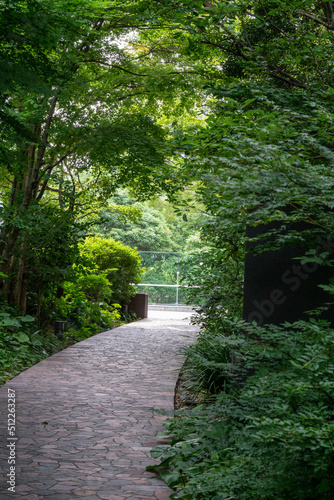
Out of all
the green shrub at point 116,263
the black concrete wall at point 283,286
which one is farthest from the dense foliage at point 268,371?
the green shrub at point 116,263

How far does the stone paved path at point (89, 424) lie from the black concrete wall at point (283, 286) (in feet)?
4.75

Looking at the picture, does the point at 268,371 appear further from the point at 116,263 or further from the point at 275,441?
the point at 116,263

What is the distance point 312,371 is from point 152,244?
26345 millimetres

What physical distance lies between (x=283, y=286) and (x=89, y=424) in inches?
85.9

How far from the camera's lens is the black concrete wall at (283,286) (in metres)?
4.45

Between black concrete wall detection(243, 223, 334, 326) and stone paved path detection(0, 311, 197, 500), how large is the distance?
1448 mm

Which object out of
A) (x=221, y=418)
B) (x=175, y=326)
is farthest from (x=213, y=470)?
(x=175, y=326)

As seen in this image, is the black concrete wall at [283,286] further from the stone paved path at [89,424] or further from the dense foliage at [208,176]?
the stone paved path at [89,424]

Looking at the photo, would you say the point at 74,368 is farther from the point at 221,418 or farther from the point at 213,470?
the point at 213,470

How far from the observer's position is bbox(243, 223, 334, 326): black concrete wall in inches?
175

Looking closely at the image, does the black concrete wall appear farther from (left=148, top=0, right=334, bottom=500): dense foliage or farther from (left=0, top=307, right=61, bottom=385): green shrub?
(left=0, top=307, right=61, bottom=385): green shrub

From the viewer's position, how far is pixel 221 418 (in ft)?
13.3

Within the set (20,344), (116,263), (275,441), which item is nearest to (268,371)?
(275,441)

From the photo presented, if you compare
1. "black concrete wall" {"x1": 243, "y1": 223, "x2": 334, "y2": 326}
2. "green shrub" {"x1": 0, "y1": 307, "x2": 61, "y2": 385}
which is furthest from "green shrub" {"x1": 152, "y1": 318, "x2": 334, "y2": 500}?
"green shrub" {"x1": 0, "y1": 307, "x2": 61, "y2": 385}
